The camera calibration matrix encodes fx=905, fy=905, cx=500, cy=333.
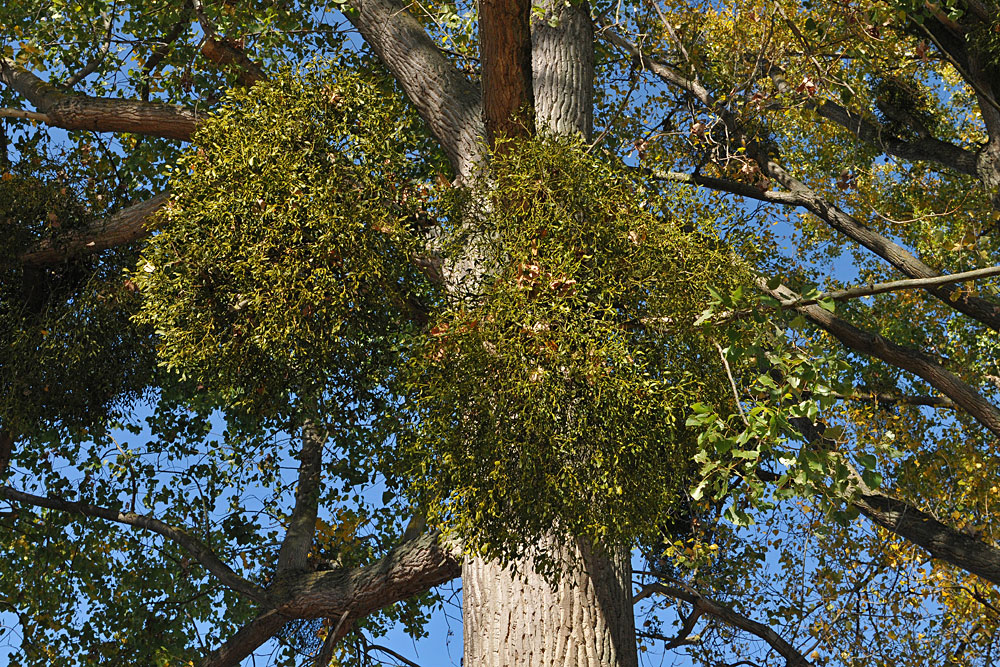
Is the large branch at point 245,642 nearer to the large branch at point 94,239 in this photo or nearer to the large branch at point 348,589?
the large branch at point 348,589

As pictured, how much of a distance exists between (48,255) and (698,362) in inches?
194

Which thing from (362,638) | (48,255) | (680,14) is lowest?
(362,638)

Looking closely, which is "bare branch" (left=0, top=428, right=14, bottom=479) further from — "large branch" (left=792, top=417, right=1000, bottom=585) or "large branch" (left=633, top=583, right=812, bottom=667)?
"large branch" (left=792, top=417, right=1000, bottom=585)

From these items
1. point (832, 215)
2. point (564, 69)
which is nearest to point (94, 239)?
point (564, 69)

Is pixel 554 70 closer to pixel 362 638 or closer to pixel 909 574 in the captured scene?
pixel 362 638

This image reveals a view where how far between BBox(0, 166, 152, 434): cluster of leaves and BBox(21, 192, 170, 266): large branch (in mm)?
51

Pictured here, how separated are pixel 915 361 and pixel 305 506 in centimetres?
480

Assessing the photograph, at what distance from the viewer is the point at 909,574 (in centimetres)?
818

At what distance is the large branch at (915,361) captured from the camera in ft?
21.2

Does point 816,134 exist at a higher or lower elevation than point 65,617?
higher

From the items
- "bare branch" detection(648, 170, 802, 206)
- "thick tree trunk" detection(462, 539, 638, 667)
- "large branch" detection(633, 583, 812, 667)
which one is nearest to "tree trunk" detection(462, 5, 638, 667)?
"thick tree trunk" detection(462, 539, 638, 667)

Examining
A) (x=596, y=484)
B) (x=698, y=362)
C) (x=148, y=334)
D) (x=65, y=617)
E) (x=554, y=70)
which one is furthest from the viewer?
(x=65, y=617)

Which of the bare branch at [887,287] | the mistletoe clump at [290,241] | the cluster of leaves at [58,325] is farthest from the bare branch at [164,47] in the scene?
the bare branch at [887,287]

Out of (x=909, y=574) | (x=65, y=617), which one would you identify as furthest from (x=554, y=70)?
(x=65, y=617)
